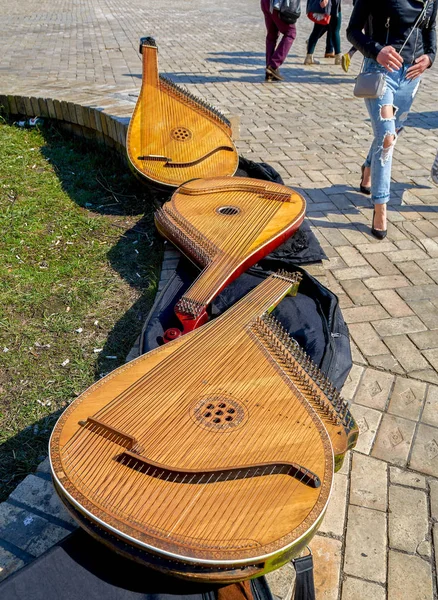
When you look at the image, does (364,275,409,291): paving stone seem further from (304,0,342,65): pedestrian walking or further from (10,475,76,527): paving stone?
(304,0,342,65): pedestrian walking

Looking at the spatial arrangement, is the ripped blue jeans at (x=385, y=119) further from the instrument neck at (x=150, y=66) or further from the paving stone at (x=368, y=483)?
the paving stone at (x=368, y=483)

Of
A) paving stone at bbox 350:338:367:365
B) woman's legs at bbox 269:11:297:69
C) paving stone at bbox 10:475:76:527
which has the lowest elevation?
paving stone at bbox 350:338:367:365

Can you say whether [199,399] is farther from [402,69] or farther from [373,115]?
[402,69]

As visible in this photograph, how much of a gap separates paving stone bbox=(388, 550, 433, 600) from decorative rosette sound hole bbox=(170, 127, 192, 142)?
9.11ft

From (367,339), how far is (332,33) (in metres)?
7.09

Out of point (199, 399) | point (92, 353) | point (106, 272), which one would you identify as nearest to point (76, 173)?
point (106, 272)

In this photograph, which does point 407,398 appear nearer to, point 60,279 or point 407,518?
point 407,518

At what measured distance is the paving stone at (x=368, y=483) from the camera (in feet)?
6.35

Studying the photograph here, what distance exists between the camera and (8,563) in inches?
61.3

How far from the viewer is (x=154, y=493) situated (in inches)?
52.7

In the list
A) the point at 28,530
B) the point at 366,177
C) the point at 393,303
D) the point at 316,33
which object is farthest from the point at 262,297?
the point at 316,33

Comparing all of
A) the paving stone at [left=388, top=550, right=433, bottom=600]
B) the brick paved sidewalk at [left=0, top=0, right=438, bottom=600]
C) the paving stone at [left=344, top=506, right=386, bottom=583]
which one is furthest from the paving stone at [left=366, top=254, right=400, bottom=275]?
the paving stone at [left=388, top=550, right=433, bottom=600]

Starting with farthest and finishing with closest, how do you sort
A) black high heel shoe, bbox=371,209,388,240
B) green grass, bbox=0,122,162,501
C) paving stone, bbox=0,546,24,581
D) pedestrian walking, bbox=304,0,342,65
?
1. pedestrian walking, bbox=304,0,342,65
2. black high heel shoe, bbox=371,209,388,240
3. green grass, bbox=0,122,162,501
4. paving stone, bbox=0,546,24,581

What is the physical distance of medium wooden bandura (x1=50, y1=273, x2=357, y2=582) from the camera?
1.25m
